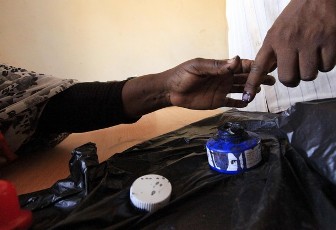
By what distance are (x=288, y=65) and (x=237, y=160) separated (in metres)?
0.15

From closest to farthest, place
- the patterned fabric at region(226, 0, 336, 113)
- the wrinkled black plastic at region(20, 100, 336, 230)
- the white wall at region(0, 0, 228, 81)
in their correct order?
the wrinkled black plastic at region(20, 100, 336, 230)
the patterned fabric at region(226, 0, 336, 113)
the white wall at region(0, 0, 228, 81)

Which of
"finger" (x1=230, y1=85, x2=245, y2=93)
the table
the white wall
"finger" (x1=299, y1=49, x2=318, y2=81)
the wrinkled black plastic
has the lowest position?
the table

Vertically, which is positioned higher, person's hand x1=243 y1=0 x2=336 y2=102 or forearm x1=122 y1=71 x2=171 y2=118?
person's hand x1=243 y1=0 x2=336 y2=102

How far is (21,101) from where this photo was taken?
611mm

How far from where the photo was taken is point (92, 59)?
1.38 m

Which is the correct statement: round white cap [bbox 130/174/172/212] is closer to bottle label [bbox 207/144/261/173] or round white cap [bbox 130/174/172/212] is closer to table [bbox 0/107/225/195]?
bottle label [bbox 207/144/261/173]

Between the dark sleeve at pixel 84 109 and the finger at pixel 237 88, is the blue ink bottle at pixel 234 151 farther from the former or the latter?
the dark sleeve at pixel 84 109

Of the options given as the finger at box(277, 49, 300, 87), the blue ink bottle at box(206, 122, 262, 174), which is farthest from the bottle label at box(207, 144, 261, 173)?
the finger at box(277, 49, 300, 87)

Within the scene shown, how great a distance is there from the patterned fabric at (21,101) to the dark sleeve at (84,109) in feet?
0.08

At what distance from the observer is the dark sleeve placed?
2.26 ft

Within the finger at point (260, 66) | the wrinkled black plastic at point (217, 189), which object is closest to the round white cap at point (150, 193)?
the wrinkled black plastic at point (217, 189)

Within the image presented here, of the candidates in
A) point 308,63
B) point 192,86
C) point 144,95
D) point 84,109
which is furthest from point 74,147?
point 308,63

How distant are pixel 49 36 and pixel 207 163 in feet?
3.77

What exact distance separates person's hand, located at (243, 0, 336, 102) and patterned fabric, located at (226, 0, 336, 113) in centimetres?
35
